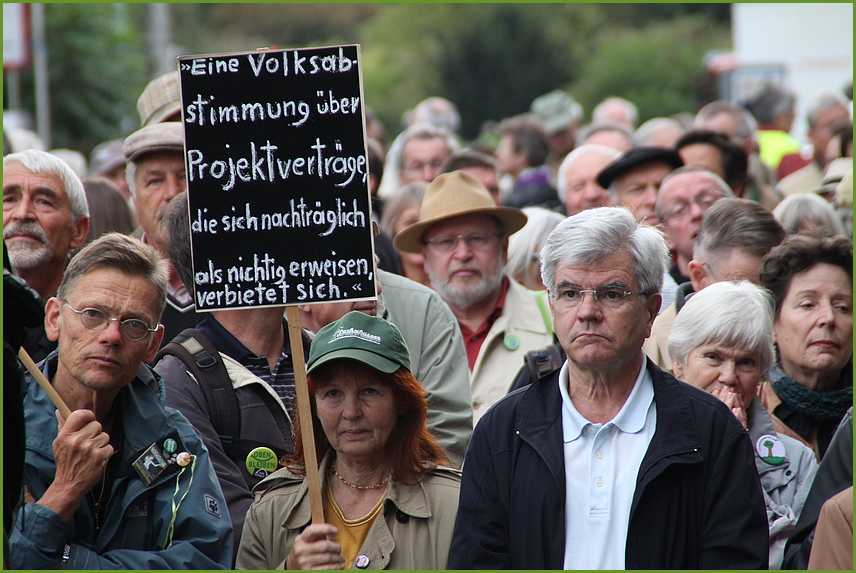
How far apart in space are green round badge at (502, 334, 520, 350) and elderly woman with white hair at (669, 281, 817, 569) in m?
1.24

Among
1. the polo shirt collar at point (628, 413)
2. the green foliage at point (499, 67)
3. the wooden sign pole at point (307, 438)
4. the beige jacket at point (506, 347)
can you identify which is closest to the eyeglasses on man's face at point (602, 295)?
the polo shirt collar at point (628, 413)

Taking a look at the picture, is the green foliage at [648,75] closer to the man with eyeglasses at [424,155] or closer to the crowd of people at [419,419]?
the man with eyeglasses at [424,155]

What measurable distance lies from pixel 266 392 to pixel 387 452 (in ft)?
1.94

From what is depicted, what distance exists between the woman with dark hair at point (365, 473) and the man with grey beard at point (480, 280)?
1.65m

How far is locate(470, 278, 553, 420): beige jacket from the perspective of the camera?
17.5ft

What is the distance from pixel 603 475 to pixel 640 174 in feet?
12.3

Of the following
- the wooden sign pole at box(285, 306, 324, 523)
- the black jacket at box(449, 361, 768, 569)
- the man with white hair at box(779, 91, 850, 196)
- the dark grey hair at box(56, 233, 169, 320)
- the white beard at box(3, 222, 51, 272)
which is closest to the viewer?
the black jacket at box(449, 361, 768, 569)

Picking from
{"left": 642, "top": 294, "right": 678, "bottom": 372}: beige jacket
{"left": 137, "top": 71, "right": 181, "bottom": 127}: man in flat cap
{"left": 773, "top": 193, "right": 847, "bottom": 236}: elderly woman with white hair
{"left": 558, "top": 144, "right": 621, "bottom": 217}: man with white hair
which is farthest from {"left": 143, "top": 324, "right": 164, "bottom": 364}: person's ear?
{"left": 558, "top": 144, "right": 621, "bottom": 217}: man with white hair

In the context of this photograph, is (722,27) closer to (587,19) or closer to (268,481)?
(587,19)

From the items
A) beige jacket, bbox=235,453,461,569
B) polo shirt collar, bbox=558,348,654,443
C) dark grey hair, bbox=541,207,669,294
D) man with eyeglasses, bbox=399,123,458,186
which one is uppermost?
man with eyeglasses, bbox=399,123,458,186

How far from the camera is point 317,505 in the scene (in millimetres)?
3361

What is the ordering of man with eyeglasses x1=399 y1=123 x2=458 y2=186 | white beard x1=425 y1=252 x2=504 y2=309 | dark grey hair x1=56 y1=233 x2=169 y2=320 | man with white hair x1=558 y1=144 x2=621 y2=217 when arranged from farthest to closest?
1. man with eyeglasses x1=399 y1=123 x2=458 y2=186
2. man with white hair x1=558 y1=144 x2=621 y2=217
3. white beard x1=425 y1=252 x2=504 y2=309
4. dark grey hair x1=56 y1=233 x2=169 y2=320

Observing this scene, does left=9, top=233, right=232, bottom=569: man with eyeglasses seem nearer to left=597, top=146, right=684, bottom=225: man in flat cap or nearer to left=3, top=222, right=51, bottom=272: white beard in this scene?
left=3, top=222, right=51, bottom=272: white beard

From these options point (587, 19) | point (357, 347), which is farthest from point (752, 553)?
point (587, 19)
